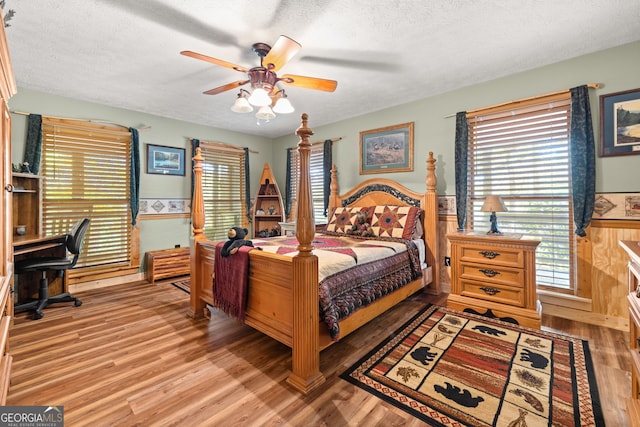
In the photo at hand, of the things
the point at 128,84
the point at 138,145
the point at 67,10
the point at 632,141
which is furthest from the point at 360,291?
the point at 138,145

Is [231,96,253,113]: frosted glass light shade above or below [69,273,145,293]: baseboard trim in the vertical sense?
above

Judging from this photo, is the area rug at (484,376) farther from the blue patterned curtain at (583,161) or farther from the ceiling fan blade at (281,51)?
the ceiling fan blade at (281,51)

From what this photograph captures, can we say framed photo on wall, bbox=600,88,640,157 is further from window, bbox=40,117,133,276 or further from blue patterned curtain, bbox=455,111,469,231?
window, bbox=40,117,133,276

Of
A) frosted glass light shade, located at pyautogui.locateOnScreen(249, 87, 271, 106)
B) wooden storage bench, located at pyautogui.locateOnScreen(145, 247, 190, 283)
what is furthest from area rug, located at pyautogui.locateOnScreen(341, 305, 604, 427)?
wooden storage bench, located at pyautogui.locateOnScreen(145, 247, 190, 283)

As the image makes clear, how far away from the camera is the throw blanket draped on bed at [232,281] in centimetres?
227

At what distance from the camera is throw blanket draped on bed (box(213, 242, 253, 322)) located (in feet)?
7.44

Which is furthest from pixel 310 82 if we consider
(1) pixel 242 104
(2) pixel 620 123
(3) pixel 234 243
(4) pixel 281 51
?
(2) pixel 620 123

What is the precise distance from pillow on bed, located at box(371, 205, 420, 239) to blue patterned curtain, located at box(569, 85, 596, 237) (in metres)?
1.50

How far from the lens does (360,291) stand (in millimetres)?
2303

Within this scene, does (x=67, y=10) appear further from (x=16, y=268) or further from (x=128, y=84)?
A: (x=16, y=268)

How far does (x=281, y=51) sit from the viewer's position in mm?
2045

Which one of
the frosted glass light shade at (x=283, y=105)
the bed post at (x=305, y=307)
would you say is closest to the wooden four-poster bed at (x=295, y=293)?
the bed post at (x=305, y=307)

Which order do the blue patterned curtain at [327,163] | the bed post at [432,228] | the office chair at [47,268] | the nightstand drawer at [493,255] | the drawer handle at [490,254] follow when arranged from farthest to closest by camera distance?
the blue patterned curtain at [327,163] → the bed post at [432,228] → the office chair at [47,268] → the drawer handle at [490,254] → the nightstand drawer at [493,255]

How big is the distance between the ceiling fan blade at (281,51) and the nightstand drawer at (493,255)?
248cm
